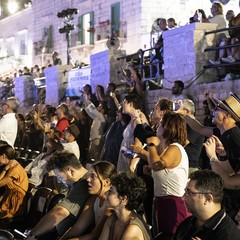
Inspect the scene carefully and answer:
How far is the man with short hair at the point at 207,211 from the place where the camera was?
3.56m

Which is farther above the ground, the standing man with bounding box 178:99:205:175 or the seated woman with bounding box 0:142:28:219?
the standing man with bounding box 178:99:205:175

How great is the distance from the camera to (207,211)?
3.64 m

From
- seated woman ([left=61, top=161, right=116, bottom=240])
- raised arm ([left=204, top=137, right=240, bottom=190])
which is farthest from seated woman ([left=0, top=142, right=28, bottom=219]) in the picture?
raised arm ([left=204, top=137, right=240, bottom=190])

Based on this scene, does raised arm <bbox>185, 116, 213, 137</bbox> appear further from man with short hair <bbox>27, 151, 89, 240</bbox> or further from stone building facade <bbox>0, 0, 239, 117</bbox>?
stone building facade <bbox>0, 0, 239, 117</bbox>

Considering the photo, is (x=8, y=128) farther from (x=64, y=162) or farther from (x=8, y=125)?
(x=64, y=162)

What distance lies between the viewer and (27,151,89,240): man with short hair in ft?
17.2

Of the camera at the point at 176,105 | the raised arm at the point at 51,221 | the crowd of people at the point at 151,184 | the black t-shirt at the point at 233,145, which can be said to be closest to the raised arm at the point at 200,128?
the crowd of people at the point at 151,184

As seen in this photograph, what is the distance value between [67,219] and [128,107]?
176cm

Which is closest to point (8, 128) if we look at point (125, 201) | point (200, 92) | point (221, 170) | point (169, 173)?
point (200, 92)

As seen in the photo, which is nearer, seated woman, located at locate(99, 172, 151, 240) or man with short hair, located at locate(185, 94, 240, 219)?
seated woman, located at locate(99, 172, 151, 240)

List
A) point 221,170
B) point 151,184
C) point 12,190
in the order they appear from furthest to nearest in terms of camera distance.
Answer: point 12,190 < point 151,184 < point 221,170

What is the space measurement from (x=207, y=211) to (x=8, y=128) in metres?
6.98

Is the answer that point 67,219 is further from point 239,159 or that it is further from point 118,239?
point 239,159

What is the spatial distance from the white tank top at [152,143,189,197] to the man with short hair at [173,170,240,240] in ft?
3.99
